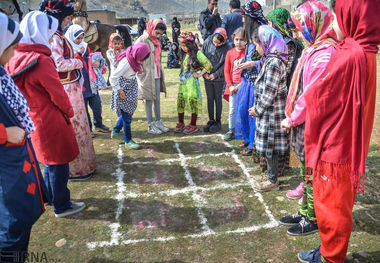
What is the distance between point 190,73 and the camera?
5.92 metres

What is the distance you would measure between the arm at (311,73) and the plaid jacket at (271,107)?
2.44ft

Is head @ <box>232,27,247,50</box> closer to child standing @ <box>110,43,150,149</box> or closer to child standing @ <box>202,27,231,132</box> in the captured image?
child standing @ <box>202,27,231,132</box>

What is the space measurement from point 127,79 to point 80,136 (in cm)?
134

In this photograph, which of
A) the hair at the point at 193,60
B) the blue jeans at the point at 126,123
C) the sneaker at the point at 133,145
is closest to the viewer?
the blue jeans at the point at 126,123

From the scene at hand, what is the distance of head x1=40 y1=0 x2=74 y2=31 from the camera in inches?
155

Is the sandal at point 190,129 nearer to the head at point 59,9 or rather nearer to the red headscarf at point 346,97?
the head at point 59,9

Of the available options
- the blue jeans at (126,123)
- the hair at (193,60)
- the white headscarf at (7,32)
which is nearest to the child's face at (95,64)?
the blue jeans at (126,123)

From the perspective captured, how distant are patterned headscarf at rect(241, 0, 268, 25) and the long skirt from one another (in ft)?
8.96

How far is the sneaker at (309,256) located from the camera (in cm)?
262

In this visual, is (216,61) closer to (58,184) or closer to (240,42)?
(240,42)

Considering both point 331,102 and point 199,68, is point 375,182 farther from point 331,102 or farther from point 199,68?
point 199,68

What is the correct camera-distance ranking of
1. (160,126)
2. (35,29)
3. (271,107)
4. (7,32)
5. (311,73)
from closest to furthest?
(7,32) → (311,73) → (35,29) → (271,107) → (160,126)

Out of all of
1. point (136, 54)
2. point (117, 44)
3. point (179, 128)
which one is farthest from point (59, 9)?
point (117, 44)

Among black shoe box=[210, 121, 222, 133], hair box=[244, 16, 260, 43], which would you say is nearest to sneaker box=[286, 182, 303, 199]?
hair box=[244, 16, 260, 43]
